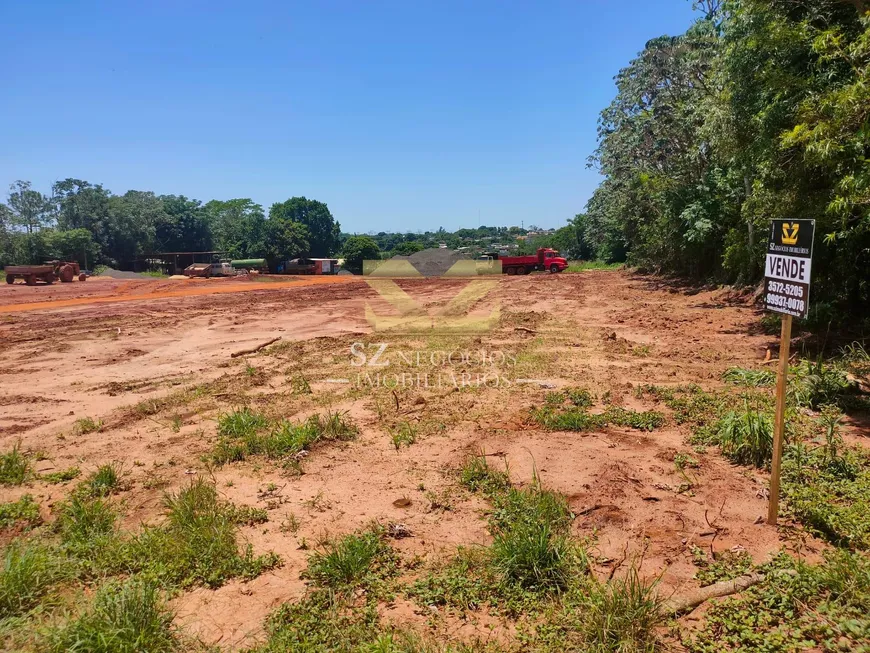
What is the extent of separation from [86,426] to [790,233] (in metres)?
7.57

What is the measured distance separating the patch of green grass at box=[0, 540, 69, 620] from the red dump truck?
33.4 m

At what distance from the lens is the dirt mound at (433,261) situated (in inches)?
1539

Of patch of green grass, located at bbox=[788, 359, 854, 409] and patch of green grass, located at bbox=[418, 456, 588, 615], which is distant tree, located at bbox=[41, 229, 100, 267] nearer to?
patch of green grass, located at bbox=[418, 456, 588, 615]

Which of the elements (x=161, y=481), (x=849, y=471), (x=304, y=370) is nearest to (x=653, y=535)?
(x=849, y=471)

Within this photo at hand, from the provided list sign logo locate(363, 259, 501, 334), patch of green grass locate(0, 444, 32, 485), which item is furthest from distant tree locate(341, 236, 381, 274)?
patch of green grass locate(0, 444, 32, 485)

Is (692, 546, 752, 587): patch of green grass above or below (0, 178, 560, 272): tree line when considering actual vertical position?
below

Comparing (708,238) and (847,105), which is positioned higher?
(847,105)

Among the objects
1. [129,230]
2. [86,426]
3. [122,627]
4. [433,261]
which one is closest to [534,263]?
[433,261]

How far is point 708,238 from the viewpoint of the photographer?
19.4 m

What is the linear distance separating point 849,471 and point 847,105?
15.0ft

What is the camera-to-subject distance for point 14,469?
499cm

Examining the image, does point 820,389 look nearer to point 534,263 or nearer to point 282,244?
point 534,263

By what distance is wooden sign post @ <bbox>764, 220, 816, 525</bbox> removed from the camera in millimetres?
3230

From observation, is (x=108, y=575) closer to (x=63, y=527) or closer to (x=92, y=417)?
(x=63, y=527)
